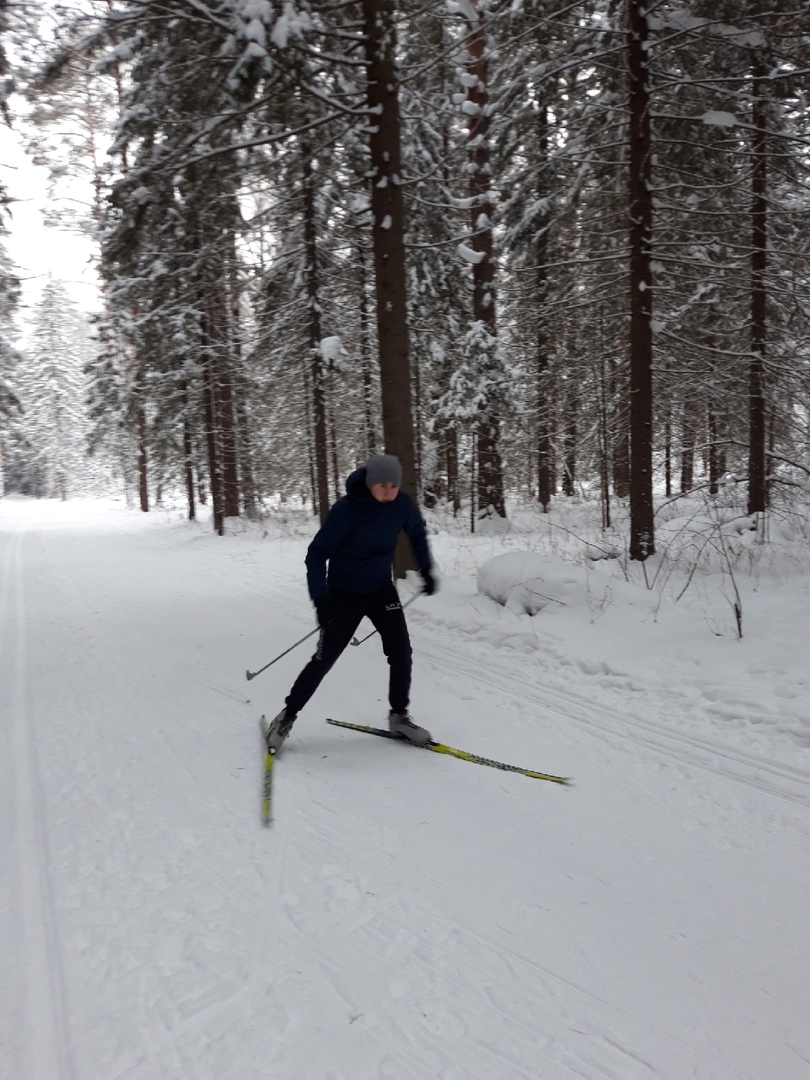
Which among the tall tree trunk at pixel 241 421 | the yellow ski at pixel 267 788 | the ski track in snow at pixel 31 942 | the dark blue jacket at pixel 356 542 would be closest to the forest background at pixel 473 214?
the tall tree trunk at pixel 241 421

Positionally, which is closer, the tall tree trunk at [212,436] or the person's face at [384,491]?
the person's face at [384,491]

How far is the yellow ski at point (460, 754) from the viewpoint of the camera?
4234mm

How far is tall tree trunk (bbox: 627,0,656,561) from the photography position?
8484mm

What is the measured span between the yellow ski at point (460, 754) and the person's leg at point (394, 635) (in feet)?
0.74

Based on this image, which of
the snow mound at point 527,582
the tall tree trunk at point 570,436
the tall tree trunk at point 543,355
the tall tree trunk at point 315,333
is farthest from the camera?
the tall tree trunk at point 570,436

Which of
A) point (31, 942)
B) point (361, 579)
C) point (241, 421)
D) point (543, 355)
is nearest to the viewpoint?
point (31, 942)

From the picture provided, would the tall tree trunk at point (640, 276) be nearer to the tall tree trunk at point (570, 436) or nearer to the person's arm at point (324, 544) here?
the tall tree trunk at point (570, 436)

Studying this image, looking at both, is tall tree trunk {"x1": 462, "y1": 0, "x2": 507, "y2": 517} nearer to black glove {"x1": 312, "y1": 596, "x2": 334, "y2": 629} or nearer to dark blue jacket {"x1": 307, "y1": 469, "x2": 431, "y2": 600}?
dark blue jacket {"x1": 307, "y1": 469, "x2": 431, "y2": 600}

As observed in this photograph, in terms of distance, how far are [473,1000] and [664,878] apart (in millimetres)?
1264

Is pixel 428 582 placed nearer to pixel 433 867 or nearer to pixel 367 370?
pixel 433 867

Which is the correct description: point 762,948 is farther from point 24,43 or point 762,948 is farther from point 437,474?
point 437,474

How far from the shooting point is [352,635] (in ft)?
15.5

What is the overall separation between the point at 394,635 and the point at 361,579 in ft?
1.75

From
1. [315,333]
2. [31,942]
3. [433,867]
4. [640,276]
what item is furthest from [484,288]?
[31,942]
